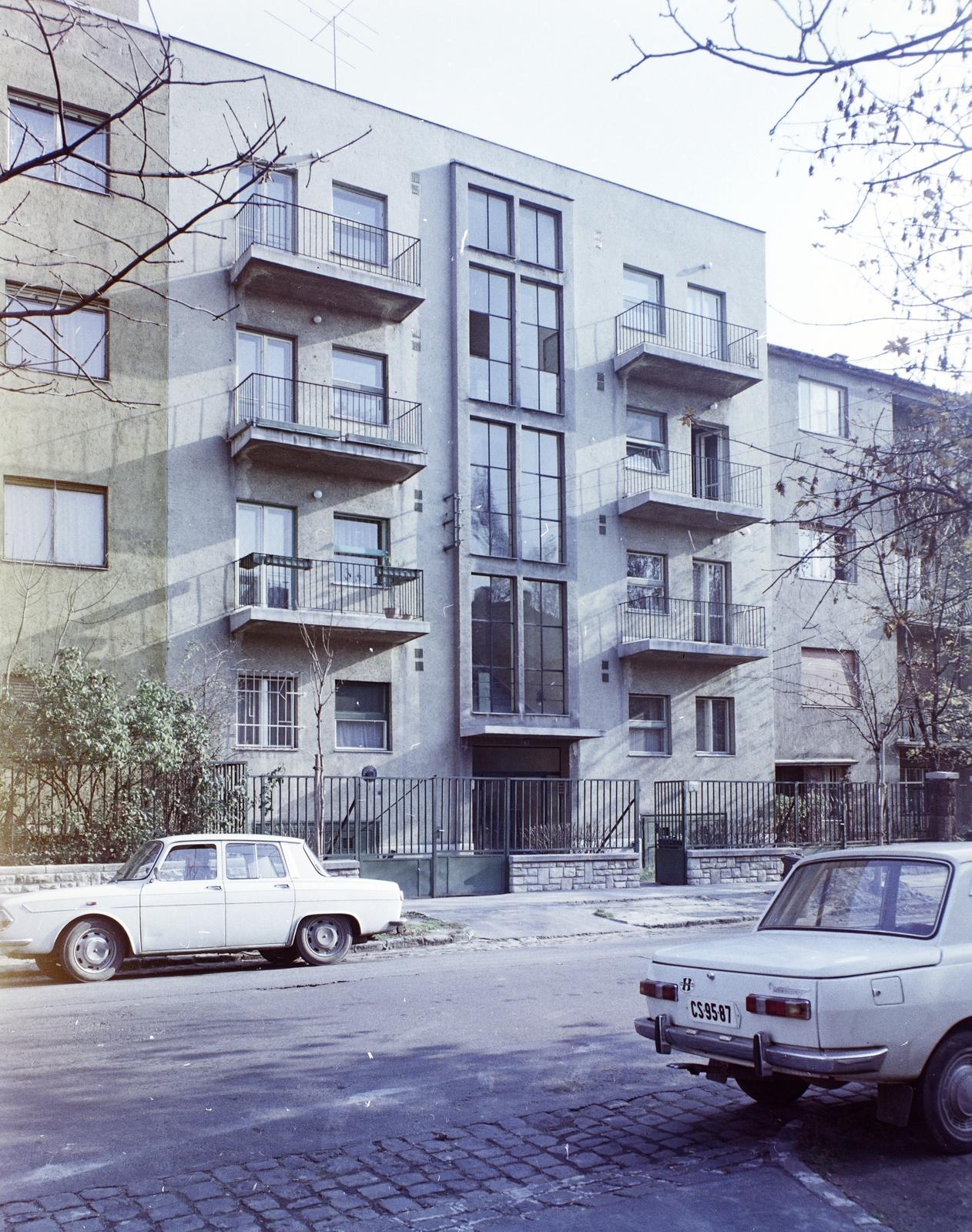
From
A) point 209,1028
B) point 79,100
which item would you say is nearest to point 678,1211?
point 209,1028

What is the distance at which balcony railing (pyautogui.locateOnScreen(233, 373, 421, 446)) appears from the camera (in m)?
22.2

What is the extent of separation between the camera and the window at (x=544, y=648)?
25.7 metres

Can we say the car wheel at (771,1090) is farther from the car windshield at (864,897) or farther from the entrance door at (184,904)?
the entrance door at (184,904)

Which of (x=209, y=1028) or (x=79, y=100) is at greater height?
(x=79, y=100)

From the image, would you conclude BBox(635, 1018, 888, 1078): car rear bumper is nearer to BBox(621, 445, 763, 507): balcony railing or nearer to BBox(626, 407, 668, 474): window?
BBox(621, 445, 763, 507): balcony railing

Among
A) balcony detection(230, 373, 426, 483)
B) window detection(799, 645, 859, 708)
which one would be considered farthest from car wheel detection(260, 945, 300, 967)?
window detection(799, 645, 859, 708)

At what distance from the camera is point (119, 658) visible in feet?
67.0

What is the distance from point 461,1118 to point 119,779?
472 inches

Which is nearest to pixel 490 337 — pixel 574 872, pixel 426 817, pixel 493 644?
pixel 493 644

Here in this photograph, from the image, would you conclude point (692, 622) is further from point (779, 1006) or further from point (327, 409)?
point (779, 1006)

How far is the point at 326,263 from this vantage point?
73.0ft

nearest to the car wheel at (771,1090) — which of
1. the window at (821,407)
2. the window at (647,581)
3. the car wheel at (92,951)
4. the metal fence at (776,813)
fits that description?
the car wheel at (92,951)

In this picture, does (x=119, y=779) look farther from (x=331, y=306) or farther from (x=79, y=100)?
(x=79, y=100)

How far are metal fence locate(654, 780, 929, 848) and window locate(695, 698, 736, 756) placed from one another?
5.36ft
